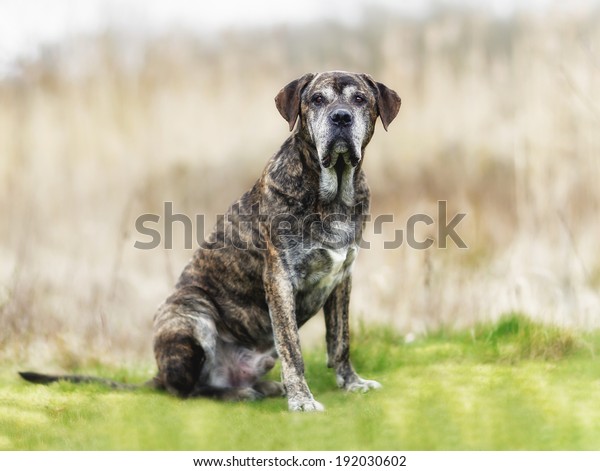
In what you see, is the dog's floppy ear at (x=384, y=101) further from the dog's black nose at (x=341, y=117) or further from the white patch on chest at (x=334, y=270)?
the white patch on chest at (x=334, y=270)

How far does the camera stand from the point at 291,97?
15.3ft

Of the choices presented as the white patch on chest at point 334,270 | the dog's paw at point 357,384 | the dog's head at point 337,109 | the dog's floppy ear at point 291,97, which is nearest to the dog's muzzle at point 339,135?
the dog's head at point 337,109

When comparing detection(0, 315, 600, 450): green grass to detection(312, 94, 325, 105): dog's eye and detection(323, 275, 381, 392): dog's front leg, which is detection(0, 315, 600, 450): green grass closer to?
detection(323, 275, 381, 392): dog's front leg

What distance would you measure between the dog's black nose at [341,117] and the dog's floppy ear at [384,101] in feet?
1.28

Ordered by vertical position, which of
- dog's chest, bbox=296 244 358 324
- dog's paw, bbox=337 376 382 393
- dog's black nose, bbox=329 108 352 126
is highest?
dog's black nose, bbox=329 108 352 126

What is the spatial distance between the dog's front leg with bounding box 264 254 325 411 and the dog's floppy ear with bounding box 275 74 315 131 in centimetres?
85

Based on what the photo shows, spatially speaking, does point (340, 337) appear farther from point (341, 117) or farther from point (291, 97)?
point (291, 97)

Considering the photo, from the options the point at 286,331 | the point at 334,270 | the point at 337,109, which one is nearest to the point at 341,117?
the point at 337,109

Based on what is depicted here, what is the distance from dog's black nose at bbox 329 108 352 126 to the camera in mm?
4328

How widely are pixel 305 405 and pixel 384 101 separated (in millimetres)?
1861

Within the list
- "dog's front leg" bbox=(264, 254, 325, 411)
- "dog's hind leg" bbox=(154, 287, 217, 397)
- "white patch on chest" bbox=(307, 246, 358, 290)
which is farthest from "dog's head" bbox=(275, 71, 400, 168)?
"dog's hind leg" bbox=(154, 287, 217, 397)

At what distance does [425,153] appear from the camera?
7785 millimetres

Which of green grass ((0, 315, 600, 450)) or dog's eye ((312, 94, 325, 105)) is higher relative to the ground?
dog's eye ((312, 94, 325, 105))

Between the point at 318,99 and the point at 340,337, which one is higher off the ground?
the point at 318,99
